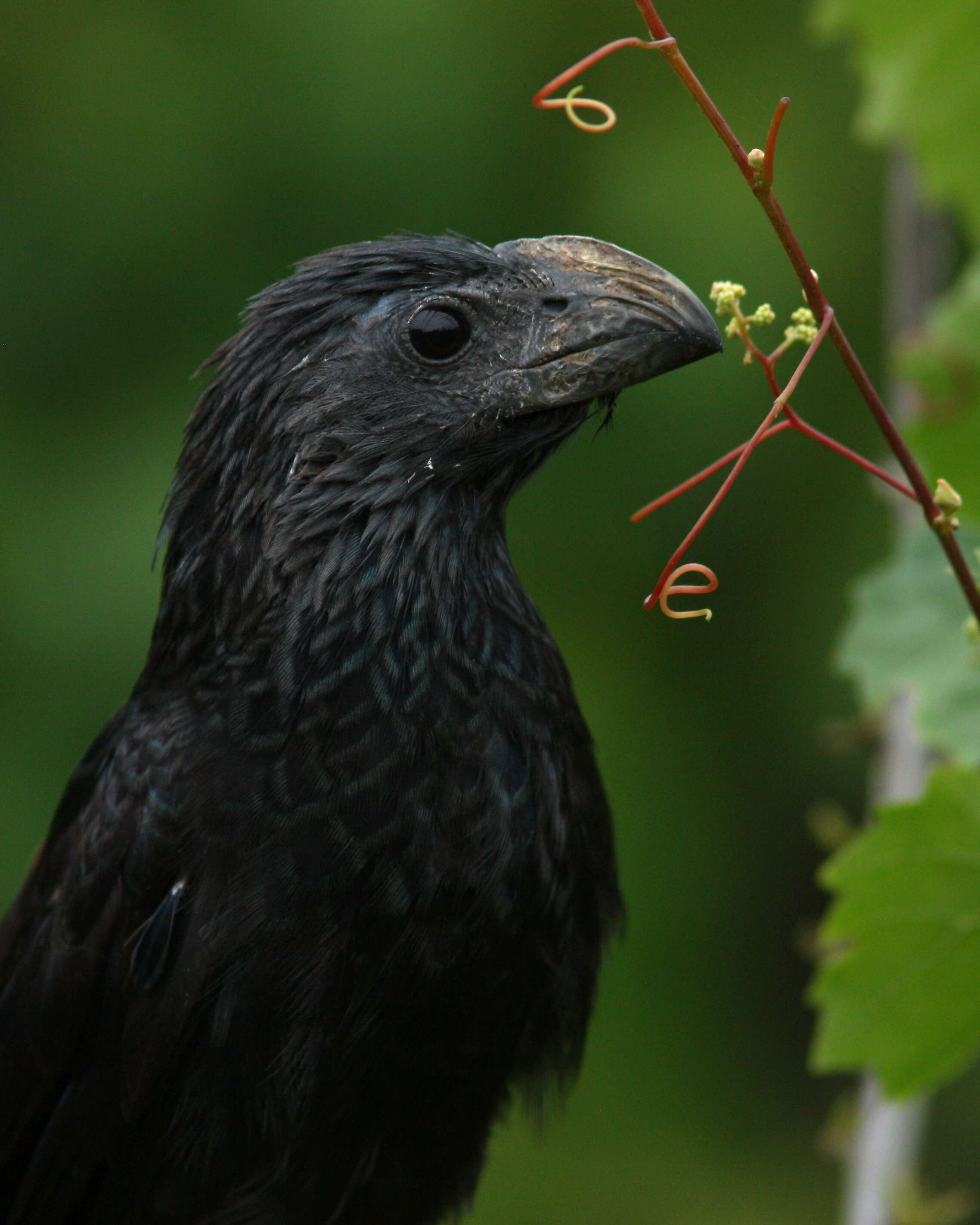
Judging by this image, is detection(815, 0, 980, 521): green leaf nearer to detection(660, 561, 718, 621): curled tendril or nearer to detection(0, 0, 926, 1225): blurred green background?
detection(660, 561, 718, 621): curled tendril

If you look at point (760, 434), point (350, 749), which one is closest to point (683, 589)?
point (760, 434)

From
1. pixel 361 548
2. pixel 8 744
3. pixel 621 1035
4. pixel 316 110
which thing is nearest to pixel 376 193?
pixel 316 110

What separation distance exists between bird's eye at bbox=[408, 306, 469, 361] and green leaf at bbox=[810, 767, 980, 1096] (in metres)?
1.07

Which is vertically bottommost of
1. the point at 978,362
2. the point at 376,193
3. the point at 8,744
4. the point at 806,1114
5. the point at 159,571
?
the point at 806,1114

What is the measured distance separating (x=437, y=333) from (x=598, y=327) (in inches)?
11.4

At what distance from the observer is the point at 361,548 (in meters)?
2.57

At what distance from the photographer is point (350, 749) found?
8.30 ft

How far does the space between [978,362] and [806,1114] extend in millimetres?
4390

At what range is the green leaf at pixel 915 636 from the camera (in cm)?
244

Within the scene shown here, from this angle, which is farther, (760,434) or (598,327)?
(598,327)

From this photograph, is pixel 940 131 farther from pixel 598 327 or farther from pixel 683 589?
pixel 598 327

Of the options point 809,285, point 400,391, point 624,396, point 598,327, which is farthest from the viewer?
point 624,396

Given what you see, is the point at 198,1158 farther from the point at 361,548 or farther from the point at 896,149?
the point at 896,149

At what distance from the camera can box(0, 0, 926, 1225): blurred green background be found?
460 centimetres
